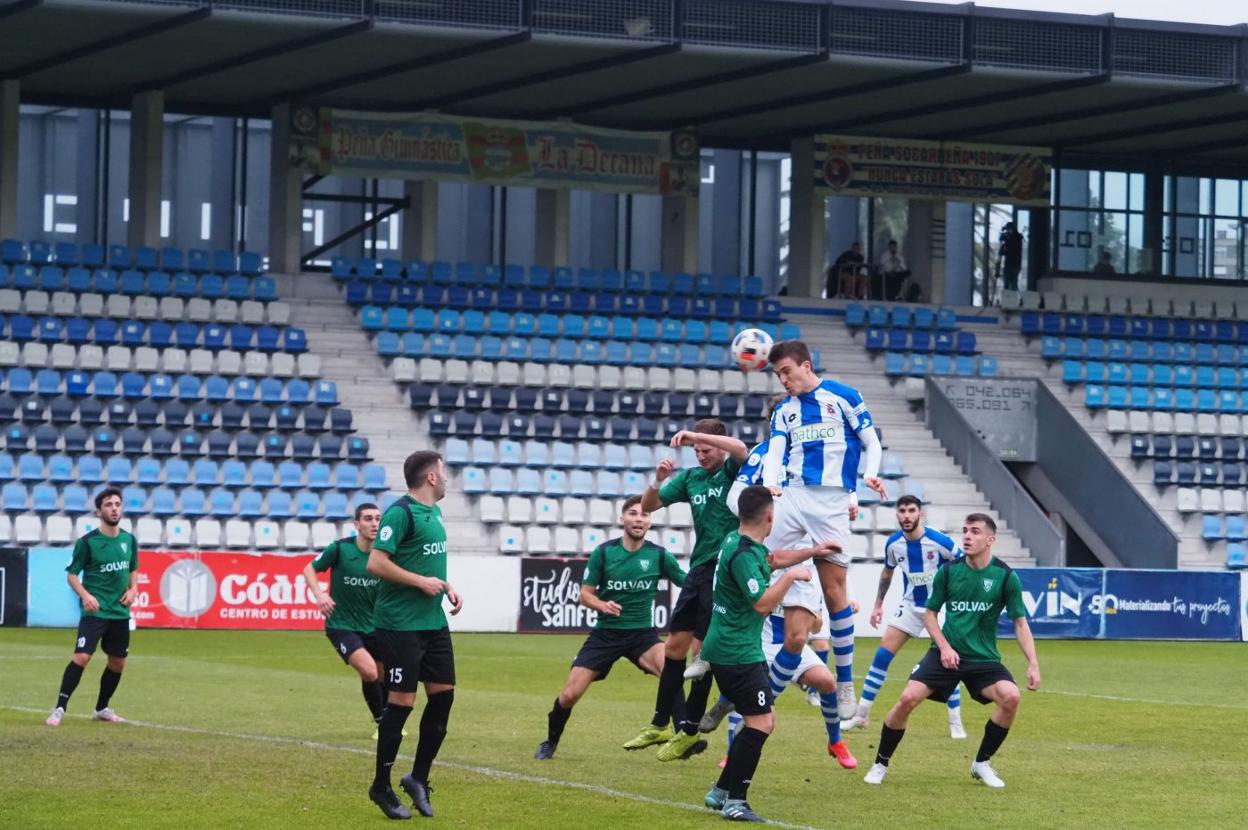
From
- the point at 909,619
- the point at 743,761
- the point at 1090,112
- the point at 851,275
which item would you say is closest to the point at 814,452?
the point at 743,761

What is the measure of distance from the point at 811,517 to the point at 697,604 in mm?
1128

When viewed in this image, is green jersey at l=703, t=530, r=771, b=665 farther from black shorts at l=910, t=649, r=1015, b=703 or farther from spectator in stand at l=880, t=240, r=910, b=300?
spectator in stand at l=880, t=240, r=910, b=300

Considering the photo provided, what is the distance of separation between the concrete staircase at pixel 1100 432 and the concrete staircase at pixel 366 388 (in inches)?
500

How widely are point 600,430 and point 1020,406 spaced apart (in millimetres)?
9117

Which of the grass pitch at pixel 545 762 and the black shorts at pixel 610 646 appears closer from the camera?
the grass pitch at pixel 545 762

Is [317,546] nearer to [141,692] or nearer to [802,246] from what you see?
[141,692]

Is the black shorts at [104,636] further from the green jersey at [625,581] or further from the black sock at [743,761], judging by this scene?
the black sock at [743,761]

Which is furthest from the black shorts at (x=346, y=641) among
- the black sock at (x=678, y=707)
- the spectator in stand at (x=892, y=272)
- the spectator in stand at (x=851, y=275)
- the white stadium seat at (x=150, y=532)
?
the spectator in stand at (x=892, y=272)

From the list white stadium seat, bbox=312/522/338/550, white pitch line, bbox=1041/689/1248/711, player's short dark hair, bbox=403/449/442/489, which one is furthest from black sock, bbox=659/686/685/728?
white stadium seat, bbox=312/522/338/550

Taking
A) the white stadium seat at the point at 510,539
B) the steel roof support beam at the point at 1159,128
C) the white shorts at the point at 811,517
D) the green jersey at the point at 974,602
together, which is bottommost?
the white stadium seat at the point at 510,539

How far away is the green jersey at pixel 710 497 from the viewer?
14023 millimetres

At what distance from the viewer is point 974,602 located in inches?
531

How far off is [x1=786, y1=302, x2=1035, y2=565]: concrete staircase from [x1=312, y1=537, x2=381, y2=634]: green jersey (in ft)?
67.1

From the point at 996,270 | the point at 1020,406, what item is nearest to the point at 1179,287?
the point at 996,270
